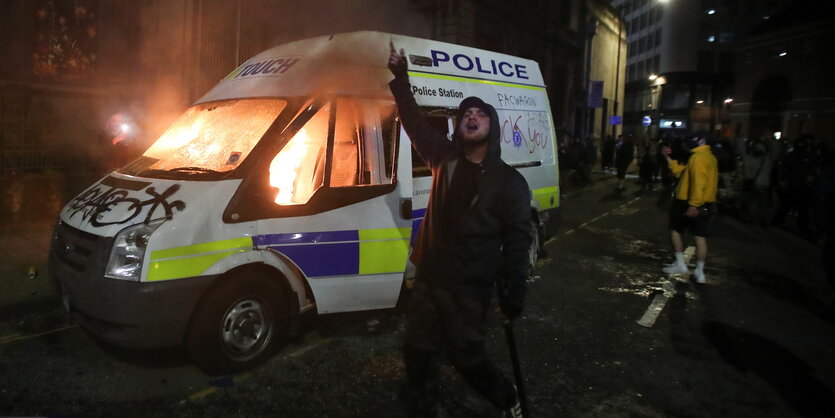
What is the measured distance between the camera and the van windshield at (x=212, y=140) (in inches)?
145

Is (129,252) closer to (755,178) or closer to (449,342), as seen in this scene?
(449,342)

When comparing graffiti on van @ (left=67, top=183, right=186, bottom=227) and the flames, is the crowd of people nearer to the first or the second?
the flames

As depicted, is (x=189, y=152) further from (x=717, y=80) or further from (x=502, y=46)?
(x=717, y=80)

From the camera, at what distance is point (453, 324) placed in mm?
2615

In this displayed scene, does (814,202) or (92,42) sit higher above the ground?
(92,42)

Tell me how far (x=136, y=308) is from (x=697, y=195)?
5.59 meters

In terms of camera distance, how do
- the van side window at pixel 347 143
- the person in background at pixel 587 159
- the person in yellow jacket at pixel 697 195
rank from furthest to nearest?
the person in background at pixel 587 159
the person in yellow jacket at pixel 697 195
the van side window at pixel 347 143

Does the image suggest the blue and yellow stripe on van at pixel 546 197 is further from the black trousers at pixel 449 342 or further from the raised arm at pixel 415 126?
the black trousers at pixel 449 342

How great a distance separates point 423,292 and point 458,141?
79cm

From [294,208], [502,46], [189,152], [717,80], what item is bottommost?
[294,208]

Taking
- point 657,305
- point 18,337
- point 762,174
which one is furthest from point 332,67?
point 762,174

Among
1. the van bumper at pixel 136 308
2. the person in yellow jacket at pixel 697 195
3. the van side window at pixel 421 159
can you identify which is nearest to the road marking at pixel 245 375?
the van bumper at pixel 136 308

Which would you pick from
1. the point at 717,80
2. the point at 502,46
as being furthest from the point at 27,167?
the point at 717,80

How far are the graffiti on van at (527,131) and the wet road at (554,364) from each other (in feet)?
5.09
